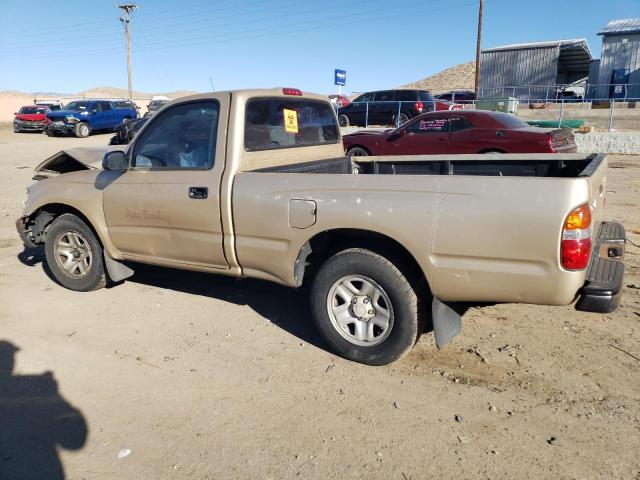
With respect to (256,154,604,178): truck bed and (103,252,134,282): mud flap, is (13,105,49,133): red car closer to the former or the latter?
(103,252,134,282): mud flap

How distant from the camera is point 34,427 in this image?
9.63 feet

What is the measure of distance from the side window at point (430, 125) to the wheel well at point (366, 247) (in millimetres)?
7854

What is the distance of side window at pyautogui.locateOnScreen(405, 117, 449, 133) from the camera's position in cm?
1081

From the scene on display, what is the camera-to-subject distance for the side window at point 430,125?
10.8 metres

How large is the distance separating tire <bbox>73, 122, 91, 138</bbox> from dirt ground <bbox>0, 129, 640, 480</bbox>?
2501cm

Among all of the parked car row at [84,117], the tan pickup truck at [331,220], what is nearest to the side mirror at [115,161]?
the tan pickup truck at [331,220]

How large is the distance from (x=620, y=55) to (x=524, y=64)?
583 centimetres

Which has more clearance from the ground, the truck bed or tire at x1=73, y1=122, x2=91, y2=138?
tire at x1=73, y1=122, x2=91, y2=138

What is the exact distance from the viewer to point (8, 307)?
475 centimetres

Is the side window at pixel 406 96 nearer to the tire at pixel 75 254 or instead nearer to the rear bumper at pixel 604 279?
the tire at pixel 75 254

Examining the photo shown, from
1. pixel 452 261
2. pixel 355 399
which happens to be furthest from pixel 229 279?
pixel 452 261

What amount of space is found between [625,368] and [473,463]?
1510mm

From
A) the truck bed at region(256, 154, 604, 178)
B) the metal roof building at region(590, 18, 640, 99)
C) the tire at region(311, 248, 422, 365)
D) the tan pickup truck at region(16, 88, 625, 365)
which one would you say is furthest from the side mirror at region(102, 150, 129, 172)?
the metal roof building at region(590, 18, 640, 99)

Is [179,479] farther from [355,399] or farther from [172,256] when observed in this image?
[172,256]
